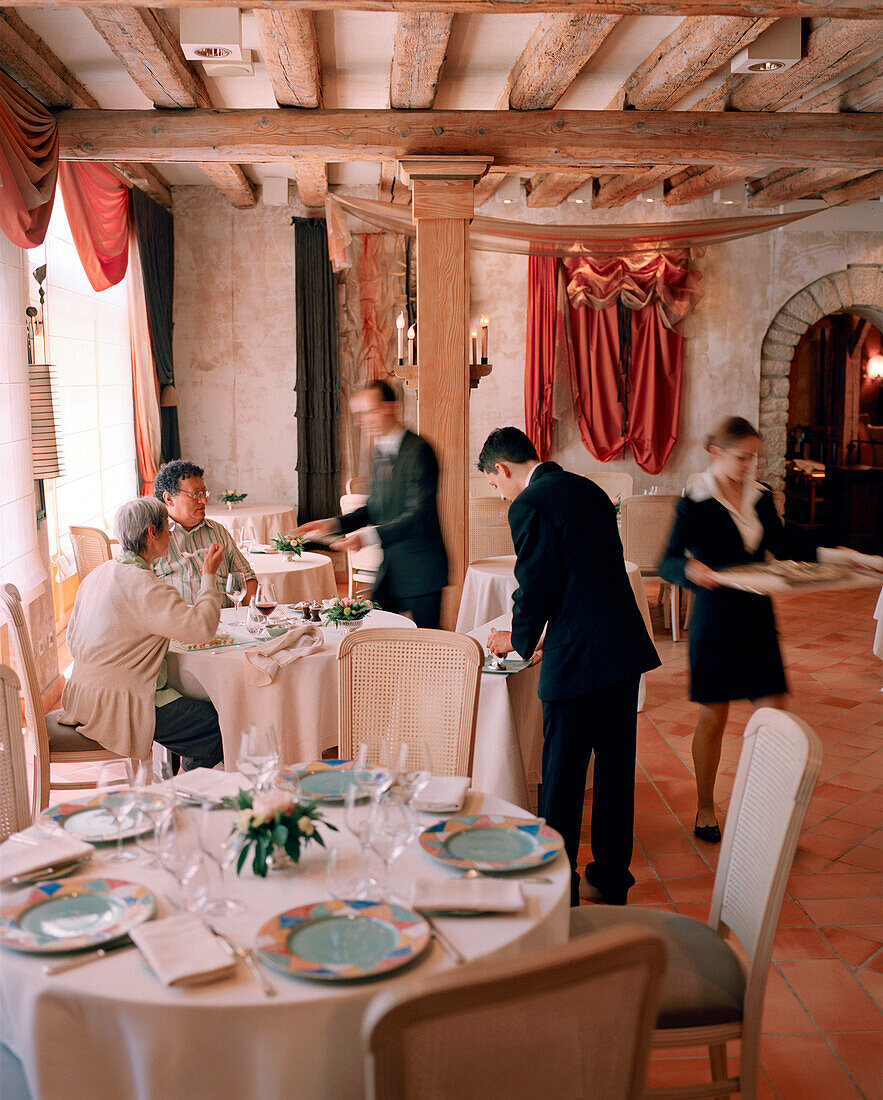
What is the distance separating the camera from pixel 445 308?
5.41 m

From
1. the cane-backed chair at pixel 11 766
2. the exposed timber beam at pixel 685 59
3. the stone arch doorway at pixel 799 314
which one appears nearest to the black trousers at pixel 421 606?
the cane-backed chair at pixel 11 766

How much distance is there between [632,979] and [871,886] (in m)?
2.69

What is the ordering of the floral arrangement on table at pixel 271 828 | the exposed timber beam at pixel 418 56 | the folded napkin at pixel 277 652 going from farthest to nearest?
the exposed timber beam at pixel 418 56
the folded napkin at pixel 277 652
the floral arrangement on table at pixel 271 828

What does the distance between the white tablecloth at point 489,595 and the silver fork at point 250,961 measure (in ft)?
12.2

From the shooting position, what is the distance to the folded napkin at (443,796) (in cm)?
231

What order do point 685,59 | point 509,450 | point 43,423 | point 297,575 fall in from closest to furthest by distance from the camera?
point 509,450
point 685,59
point 297,575
point 43,423

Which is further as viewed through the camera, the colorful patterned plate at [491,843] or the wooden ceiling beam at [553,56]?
the wooden ceiling beam at [553,56]

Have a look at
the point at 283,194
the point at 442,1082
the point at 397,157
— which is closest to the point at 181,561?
the point at 397,157

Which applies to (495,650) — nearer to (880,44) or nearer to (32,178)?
(32,178)

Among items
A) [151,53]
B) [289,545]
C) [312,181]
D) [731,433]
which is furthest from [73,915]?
[312,181]

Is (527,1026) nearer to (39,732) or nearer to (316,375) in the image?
(39,732)

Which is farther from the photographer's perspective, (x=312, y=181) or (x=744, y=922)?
(x=312, y=181)

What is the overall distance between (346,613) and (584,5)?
2.49m

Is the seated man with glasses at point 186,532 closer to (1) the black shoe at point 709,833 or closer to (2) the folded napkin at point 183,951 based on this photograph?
(1) the black shoe at point 709,833
